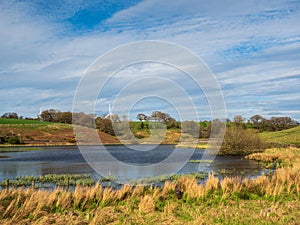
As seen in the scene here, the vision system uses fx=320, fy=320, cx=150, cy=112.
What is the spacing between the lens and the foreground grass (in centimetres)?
920

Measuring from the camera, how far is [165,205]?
1109cm

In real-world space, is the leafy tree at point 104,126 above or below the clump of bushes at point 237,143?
above

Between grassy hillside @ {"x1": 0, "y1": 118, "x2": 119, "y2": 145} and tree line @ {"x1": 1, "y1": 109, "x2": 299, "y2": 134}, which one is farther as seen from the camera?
grassy hillside @ {"x1": 0, "y1": 118, "x2": 119, "y2": 145}

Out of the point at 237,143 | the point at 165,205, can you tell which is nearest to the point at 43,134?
the point at 237,143

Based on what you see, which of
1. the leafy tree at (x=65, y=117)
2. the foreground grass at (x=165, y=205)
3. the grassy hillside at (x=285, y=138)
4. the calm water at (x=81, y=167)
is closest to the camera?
the foreground grass at (x=165, y=205)

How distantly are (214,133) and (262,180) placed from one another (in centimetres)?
3414

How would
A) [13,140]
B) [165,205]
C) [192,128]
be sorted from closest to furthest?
[165,205]
[13,140]
[192,128]

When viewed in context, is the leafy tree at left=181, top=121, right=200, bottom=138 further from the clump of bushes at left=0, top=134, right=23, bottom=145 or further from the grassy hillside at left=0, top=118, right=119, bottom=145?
the clump of bushes at left=0, top=134, right=23, bottom=145

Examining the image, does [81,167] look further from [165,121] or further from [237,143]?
[165,121]

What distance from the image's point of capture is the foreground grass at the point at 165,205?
9.20m

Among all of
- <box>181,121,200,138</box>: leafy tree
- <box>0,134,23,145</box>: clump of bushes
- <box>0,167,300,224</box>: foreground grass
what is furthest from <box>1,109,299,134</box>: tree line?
<box>0,167,300,224</box>: foreground grass

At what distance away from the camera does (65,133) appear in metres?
86.5

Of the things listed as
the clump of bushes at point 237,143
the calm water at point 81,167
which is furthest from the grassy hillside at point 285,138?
the calm water at point 81,167

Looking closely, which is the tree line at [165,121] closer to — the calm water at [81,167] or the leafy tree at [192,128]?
the leafy tree at [192,128]
